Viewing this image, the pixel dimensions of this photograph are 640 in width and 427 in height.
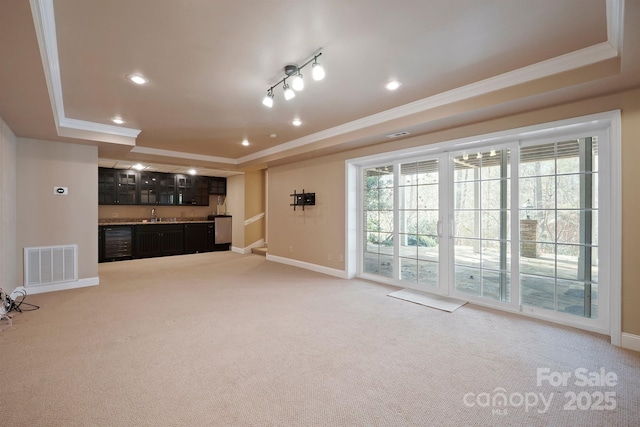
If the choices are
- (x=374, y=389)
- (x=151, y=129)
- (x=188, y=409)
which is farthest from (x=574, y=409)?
(x=151, y=129)

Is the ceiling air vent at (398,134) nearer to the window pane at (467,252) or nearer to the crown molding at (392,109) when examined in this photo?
the crown molding at (392,109)

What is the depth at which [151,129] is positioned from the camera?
4734 millimetres

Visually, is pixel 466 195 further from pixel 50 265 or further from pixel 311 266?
pixel 50 265

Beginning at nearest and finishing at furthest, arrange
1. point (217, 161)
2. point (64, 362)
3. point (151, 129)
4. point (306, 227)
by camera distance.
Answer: point (64, 362)
point (151, 129)
point (306, 227)
point (217, 161)

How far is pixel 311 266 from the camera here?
239 inches

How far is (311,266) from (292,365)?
146 inches

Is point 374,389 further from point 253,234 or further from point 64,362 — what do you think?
point 253,234

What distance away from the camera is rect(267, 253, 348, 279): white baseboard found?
5.45 m

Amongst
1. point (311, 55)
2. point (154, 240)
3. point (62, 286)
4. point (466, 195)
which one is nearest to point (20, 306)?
point (62, 286)

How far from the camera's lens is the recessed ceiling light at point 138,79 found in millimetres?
2939

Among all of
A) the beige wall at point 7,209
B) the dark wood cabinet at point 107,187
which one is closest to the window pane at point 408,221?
the beige wall at point 7,209

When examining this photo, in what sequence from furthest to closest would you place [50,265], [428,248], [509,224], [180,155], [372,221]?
[180,155]
[372,221]
[50,265]
[428,248]
[509,224]

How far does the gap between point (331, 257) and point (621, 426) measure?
425cm

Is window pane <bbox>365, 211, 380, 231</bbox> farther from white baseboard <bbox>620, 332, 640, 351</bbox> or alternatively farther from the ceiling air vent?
white baseboard <bbox>620, 332, 640, 351</bbox>
